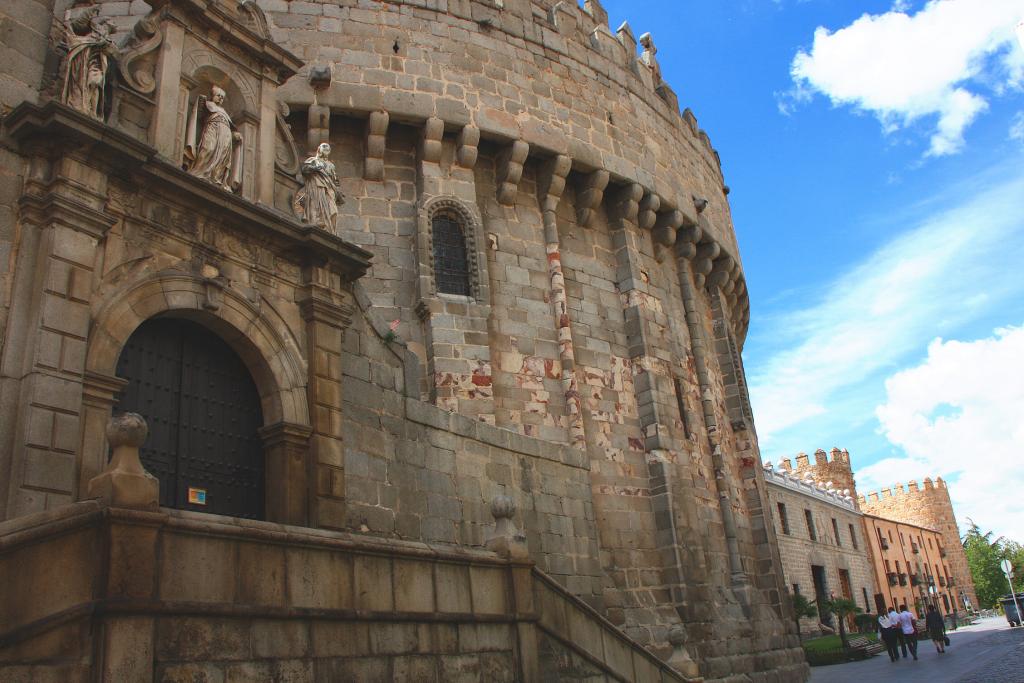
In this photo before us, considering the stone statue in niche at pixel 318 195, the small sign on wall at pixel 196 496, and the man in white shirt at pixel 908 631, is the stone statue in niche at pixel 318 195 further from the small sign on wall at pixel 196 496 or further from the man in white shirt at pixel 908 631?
the man in white shirt at pixel 908 631

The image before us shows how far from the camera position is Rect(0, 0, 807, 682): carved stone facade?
201 inches

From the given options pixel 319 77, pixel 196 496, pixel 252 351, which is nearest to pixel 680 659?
pixel 196 496

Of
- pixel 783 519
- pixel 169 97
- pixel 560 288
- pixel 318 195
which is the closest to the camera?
pixel 169 97

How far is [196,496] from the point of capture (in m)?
7.19

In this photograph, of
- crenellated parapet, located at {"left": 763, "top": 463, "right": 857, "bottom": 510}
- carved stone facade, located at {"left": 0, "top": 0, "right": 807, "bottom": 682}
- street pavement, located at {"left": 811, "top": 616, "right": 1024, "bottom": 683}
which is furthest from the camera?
crenellated parapet, located at {"left": 763, "top": 463, "right": 857, "bottom": 510}

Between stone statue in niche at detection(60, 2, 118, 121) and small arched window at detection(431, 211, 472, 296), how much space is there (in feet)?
→ 21.4

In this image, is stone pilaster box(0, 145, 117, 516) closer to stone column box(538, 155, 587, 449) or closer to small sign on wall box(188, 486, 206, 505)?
small sign on wall box(188, 486, 206, 505)

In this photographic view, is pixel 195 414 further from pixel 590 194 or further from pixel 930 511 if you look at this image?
pixel 930 511

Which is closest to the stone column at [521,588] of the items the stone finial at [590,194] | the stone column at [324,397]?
the stone column at [324,397]

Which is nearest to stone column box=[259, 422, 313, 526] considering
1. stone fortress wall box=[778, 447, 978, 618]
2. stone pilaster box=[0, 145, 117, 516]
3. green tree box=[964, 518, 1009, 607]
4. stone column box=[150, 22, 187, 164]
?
stone pilaster box=[0, 145, 117, 516]

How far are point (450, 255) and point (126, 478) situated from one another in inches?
373

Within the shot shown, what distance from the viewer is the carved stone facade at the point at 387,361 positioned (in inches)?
201

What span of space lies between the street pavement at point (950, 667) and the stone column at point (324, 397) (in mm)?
9460

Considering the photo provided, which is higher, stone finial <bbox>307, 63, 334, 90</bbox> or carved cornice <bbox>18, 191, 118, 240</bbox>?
stone finial <bbox>307, 63, 334, 90</bbox>
